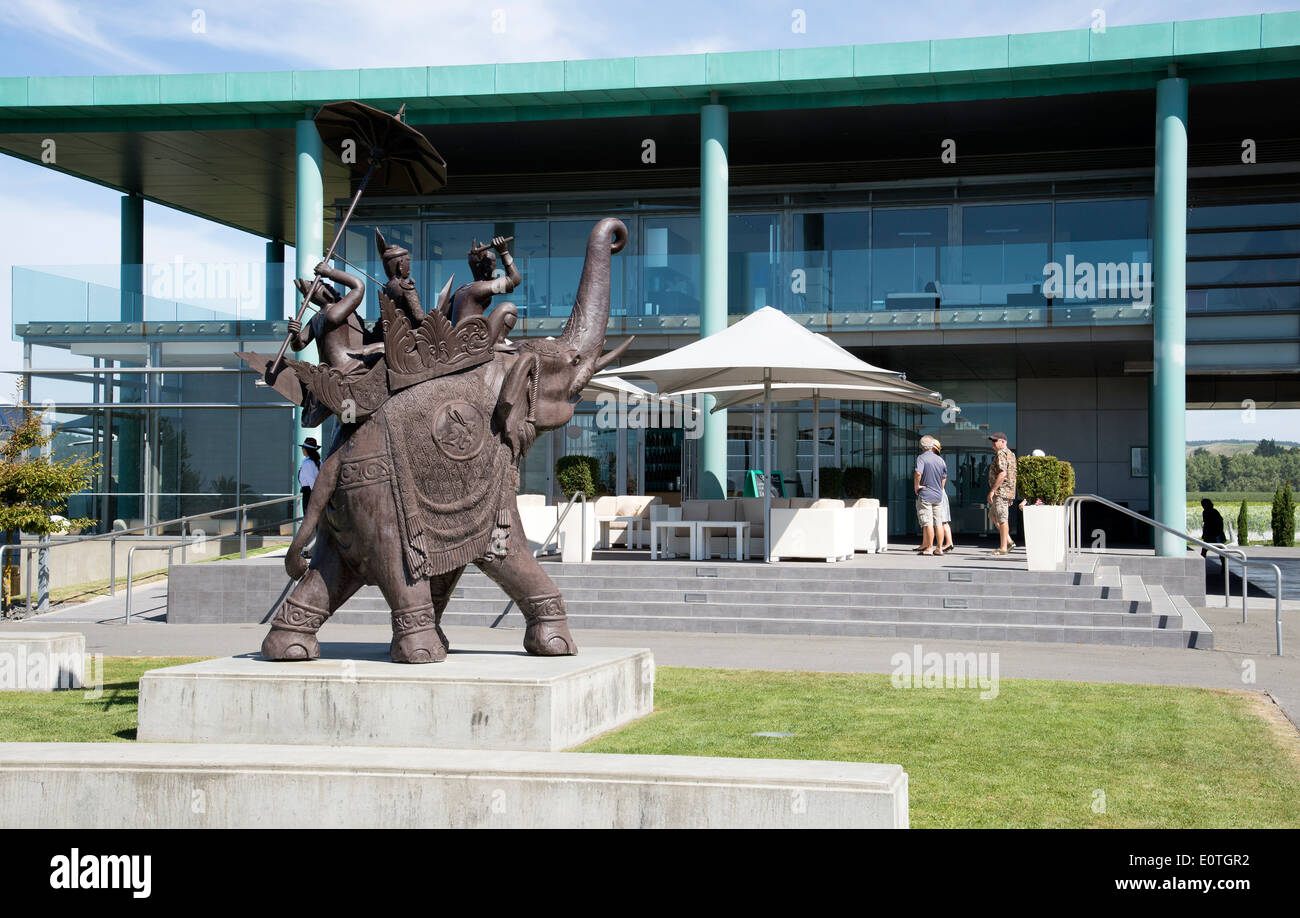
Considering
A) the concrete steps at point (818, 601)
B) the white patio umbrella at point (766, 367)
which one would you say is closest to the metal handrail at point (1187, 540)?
the concrete steps at point (818, 601)

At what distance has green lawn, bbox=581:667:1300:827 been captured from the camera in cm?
604

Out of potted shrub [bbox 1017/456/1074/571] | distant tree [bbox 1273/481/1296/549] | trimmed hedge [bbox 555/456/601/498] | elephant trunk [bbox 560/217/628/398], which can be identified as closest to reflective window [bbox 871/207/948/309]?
trimmed hedge [bbox 555/456/601/498]

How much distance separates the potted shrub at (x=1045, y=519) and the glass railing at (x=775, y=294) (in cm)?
714

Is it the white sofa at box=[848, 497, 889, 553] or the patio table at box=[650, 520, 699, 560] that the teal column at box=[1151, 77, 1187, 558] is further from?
the patio table at box=[650, 520, 699, 560]

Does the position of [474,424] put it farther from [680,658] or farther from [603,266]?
[680,658]

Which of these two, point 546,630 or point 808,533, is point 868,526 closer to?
point 808,533

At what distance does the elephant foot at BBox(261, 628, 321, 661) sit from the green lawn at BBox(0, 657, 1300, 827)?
1087mm

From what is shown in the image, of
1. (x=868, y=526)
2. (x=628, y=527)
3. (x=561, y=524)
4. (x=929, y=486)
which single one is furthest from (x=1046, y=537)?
(x=628, y=527)

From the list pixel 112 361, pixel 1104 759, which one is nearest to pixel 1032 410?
pixel 112 361

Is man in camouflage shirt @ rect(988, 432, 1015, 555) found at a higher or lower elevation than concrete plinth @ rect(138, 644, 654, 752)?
higher

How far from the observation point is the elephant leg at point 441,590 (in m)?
7.94

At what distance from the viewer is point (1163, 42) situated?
19.3 m
